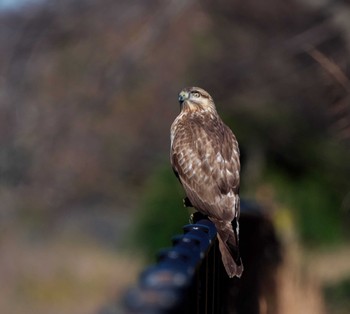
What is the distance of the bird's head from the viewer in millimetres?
6883

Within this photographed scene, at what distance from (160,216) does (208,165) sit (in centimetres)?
702

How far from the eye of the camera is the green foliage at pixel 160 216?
12.7 meters

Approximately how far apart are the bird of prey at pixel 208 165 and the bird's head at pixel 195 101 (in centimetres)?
24

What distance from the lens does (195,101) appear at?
693cm

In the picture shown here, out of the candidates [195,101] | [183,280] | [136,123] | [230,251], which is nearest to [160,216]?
[136,123]

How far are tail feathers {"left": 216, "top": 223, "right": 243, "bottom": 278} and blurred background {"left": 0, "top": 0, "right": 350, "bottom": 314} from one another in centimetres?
634

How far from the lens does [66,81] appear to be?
1598 cm

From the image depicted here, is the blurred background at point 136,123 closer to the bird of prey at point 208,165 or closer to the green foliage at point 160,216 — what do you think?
the green foliage at point 160,216

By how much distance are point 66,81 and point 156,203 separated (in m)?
3.23

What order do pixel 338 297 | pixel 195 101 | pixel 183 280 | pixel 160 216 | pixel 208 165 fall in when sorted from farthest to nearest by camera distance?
1. pixel 160 216
2. pixel 338 297
3. pixel 195 101
4. pixel 208 165
5. pixel 183 280

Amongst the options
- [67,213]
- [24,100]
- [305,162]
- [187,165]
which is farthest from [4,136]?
[187,165]

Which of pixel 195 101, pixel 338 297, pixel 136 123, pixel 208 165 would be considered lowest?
pixel 208 165

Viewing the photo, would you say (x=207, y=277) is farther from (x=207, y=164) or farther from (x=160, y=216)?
(x=160, y=216)

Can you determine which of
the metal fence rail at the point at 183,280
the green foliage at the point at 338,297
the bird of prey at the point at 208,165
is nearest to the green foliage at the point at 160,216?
the green foliage at the point at 338,297
